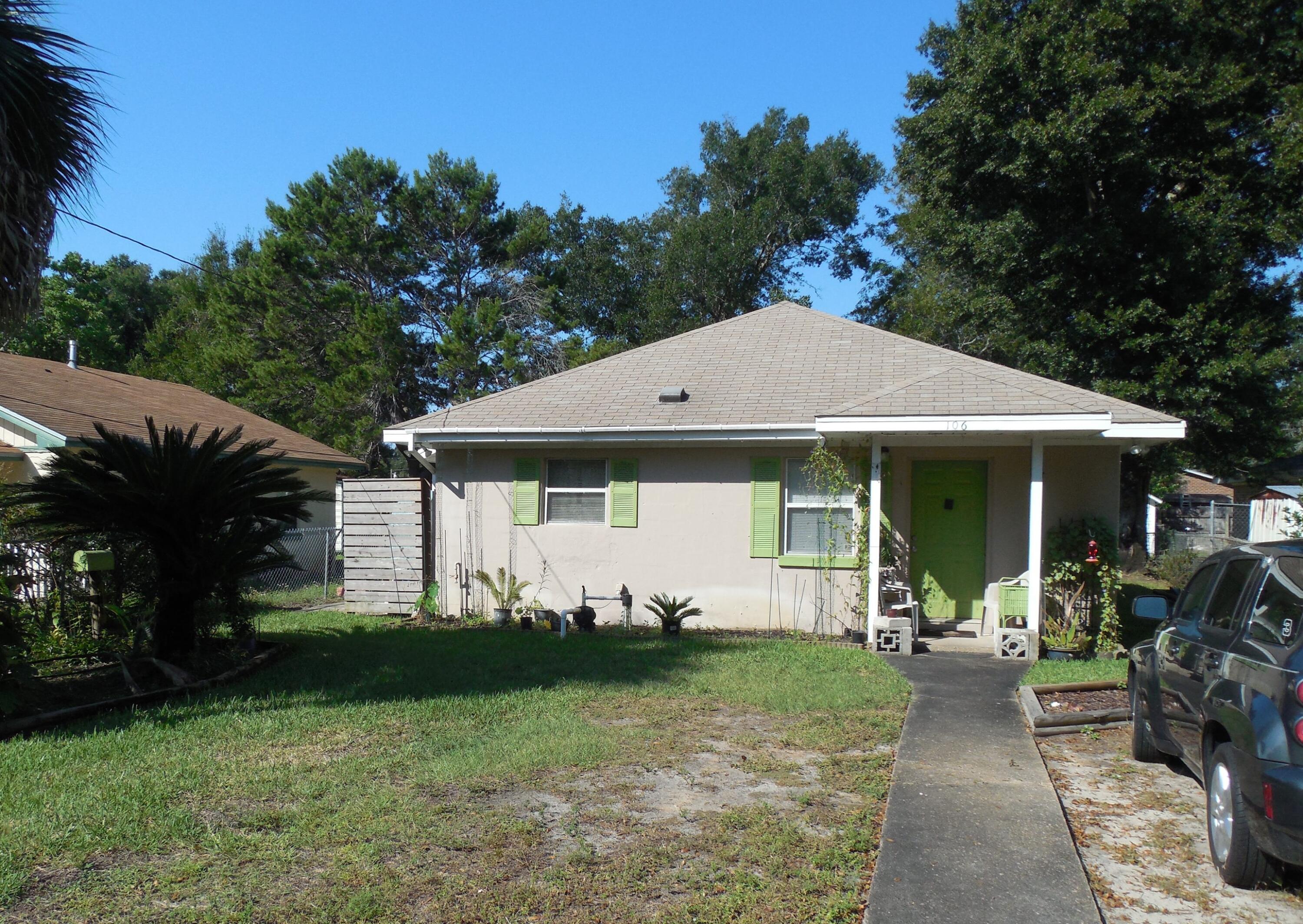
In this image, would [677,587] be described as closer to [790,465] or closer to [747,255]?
[790,465]

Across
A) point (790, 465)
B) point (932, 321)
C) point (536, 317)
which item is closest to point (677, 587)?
point (790, 465)

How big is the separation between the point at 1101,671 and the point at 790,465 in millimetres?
4348

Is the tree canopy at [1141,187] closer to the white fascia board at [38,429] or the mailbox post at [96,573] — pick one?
the mailbox post at [96,573]

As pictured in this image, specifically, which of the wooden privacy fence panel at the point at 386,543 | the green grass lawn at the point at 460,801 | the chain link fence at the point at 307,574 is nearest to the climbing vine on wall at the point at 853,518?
the green grass lawn at the point at 460,801

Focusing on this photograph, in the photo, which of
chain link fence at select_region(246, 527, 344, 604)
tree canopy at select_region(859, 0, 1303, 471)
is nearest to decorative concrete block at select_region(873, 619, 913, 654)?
chain link fence at select_region(246, 527, 344, 604)

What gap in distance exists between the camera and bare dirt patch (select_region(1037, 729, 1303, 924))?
3.97 metres

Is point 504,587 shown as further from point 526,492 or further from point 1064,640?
point 1064,640

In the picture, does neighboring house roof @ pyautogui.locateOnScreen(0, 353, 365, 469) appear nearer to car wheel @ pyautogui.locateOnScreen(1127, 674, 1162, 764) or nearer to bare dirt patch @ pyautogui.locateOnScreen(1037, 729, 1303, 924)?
bare dirt patch @ pyautogui.locateOnScreen(1037, 729, 1303, 924)

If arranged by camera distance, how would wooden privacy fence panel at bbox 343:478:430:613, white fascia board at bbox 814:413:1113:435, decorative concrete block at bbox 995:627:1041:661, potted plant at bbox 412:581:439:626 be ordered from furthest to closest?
wooden privacy fence panel at bbox 343:478:430:613 → potted plant at bbox 412:581:439:626 → decorative concrete block at bbox 995:627:1041:661 → white fascia board at bbox 814:413:1113:435

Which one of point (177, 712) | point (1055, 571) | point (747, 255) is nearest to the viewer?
point (177, 712)

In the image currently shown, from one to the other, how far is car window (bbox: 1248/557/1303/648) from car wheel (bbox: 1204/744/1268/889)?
553 mm

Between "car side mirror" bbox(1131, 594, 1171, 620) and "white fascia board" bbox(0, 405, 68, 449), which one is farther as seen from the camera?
"white fascia board" bbox(0, 405, 68, 449)

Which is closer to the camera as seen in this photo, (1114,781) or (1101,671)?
(1114,781)

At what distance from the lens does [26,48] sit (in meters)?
6.41
